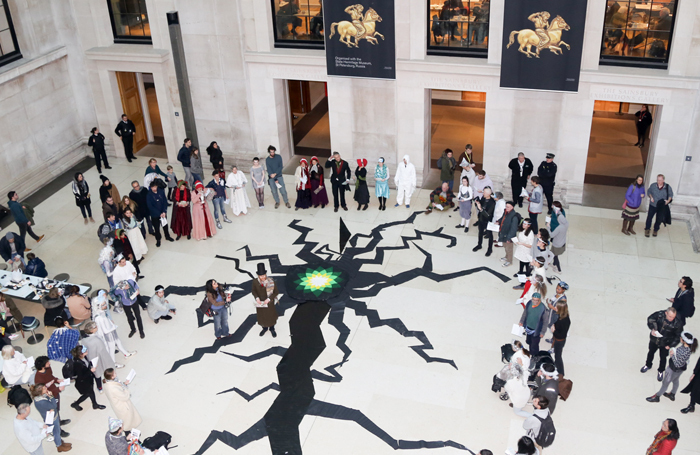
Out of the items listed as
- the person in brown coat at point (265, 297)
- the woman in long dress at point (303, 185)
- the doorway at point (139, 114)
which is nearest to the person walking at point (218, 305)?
the person in brown coat at point (265, 297)

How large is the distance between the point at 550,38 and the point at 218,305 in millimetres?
9665

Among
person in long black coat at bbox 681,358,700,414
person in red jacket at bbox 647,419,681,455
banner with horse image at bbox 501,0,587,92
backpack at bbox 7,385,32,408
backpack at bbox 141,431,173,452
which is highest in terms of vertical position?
banner with horse image at bbox 501,0,587,92

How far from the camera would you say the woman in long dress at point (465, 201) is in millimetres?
16016

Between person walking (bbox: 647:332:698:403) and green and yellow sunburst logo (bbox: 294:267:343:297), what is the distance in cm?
667

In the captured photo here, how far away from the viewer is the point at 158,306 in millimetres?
13719

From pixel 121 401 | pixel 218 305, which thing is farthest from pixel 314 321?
pixel 121 401

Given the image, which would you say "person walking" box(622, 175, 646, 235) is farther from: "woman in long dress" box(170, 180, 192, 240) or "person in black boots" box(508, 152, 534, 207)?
"woman in long dress" box(170, 180, 192, 240)

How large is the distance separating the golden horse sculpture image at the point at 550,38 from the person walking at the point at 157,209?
9.00 m

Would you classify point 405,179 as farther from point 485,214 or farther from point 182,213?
point 182,213

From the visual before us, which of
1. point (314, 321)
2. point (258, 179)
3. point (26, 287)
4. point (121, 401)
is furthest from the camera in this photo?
point (258, 179)

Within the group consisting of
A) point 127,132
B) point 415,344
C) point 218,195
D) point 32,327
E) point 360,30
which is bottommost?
point 415,344

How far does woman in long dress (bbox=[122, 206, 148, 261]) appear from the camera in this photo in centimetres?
1512

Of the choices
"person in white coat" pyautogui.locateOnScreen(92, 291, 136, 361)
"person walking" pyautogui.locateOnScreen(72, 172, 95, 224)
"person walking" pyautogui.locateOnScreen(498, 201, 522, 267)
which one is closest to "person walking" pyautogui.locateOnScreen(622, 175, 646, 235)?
"person walking" pyautogui.locateOnScreen(498, 201, 522, 267)

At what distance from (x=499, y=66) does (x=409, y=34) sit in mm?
2396
